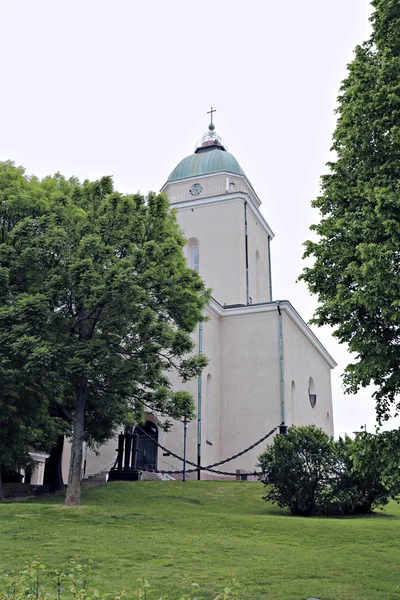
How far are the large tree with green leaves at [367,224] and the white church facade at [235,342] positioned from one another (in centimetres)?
1373

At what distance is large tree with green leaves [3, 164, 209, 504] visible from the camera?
47.6 ft

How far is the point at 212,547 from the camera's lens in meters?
10.2

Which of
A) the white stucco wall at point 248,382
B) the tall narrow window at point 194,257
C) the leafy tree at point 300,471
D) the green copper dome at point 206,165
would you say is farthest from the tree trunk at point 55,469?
the green copper dome at point 206,165

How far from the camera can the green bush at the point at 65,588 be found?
4.74m

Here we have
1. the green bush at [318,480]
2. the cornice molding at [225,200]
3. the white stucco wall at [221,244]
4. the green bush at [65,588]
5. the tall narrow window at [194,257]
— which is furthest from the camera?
the tall narrow window at [194,257]

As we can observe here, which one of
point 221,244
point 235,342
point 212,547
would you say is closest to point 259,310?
point 235,342

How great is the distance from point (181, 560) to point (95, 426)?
31.1 ft

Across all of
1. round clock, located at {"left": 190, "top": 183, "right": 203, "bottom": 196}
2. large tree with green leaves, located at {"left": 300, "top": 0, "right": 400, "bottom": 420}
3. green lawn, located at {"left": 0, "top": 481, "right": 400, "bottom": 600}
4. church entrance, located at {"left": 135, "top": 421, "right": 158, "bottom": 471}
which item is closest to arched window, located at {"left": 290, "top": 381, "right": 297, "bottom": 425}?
church entrance, located at {"left": 135, "top": 421, "right": 158, "bottom": 471}

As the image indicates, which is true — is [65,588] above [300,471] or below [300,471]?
below

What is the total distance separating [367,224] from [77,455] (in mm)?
9254

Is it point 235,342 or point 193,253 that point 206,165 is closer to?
point 193,253

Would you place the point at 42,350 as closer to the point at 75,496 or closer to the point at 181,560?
the point at 75,496

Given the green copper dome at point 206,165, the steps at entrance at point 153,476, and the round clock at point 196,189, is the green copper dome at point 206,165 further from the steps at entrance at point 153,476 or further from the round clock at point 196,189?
the steps at entrance at point 153,476

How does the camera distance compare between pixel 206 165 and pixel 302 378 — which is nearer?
pixel 302 378
